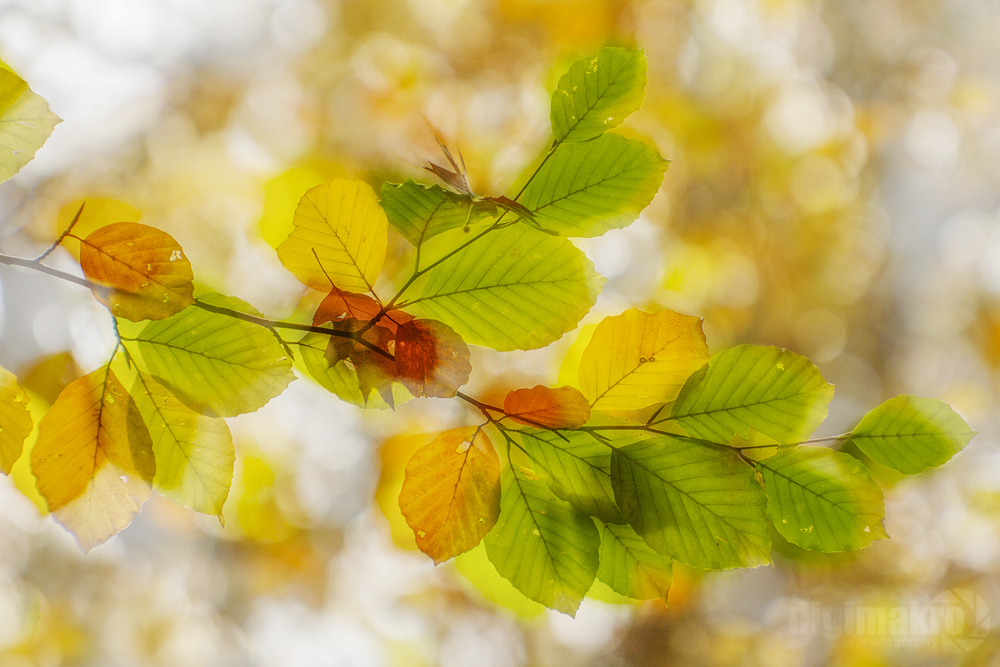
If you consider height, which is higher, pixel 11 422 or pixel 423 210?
pixel 423 210

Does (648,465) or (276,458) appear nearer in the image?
(648,465)

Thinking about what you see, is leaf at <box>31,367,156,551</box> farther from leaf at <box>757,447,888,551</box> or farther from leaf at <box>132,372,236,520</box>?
leaf at <box>757,447,888,551</box>

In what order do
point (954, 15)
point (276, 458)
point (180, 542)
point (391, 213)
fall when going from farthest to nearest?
1. point (954, 15)
2. point (180, 542)
3. point (276, 458)
4. point (391, 213)

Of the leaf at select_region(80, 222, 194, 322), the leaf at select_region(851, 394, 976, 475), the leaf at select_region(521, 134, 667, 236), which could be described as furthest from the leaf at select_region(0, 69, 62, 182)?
the leaf at select_region(851, 394, 976, 475)

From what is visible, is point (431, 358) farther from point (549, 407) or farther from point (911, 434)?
point (911, 434)

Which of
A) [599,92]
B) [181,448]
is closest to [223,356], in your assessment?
[181,448]

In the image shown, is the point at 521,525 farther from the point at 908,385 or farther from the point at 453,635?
the point at 908,385

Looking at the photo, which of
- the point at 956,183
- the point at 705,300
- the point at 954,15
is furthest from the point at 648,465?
the point at 954,15
